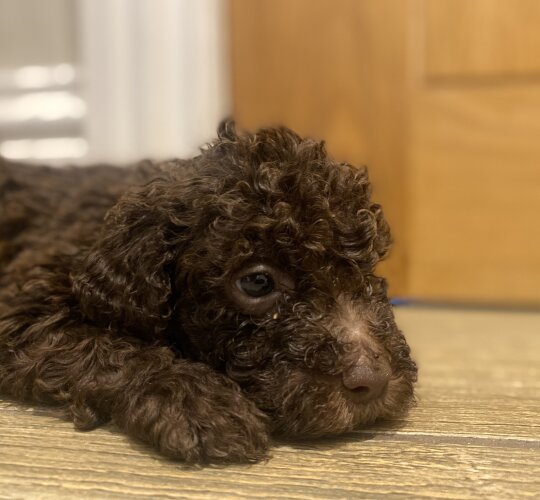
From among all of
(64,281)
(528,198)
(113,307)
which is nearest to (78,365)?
(113,307)

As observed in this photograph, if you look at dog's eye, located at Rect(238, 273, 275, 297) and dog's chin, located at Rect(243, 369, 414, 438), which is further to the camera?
dog's eye, located at Rect(238, 273, 275, 297)

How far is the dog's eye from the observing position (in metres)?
1.65

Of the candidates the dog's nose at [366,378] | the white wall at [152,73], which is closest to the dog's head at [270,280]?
the dog's nose at [366,378]

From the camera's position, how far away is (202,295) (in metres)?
1.70

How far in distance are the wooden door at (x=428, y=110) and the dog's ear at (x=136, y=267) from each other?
2.47 m

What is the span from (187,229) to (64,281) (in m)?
0.45

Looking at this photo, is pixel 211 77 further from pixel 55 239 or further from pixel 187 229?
pixel 187 229

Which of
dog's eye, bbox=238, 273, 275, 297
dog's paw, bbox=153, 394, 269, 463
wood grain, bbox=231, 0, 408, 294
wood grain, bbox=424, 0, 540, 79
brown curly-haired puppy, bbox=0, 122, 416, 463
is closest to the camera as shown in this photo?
dog's paw, bbox=153, 394, 269, 463

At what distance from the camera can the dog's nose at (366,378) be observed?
1526 millimetres

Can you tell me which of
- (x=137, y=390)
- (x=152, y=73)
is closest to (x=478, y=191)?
(x=152, y=73)

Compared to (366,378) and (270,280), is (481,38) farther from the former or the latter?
(366,378)

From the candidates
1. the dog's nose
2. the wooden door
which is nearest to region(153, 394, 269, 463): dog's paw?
the dog's nose

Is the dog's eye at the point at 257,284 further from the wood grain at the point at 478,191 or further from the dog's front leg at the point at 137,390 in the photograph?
the wood grain at the point at 478,191

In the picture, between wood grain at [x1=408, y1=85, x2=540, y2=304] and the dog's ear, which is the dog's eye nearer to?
the dog's ear
